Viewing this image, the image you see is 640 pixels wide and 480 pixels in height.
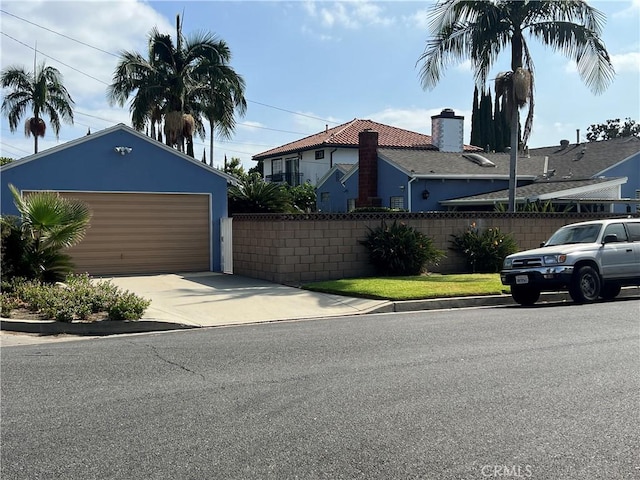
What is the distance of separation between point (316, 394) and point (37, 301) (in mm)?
7116

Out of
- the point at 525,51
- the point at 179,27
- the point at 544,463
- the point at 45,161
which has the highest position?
the point at 179,27

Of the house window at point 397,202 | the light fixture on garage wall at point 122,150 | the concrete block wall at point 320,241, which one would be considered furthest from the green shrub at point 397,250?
the house window at point 397,202

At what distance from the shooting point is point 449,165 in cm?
2930

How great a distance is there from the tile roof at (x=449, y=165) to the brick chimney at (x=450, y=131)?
4632 mm

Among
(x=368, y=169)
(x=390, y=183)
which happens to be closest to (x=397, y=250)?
(x=390, y=183)

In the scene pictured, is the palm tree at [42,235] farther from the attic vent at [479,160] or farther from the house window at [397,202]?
the attic vent at [479,160]

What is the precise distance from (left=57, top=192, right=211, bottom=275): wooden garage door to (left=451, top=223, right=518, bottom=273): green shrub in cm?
746

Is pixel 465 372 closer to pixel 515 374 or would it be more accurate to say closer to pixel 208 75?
pixel 515 374

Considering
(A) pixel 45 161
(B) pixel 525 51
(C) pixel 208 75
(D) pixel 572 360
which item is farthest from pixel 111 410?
(C) pixel 208 75

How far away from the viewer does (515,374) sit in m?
6.88

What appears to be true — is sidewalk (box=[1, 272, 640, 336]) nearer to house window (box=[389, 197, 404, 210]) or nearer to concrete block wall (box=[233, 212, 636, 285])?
concrete block wall (box=[233, 212, 636, 285])

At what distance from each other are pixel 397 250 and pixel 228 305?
5514 mm

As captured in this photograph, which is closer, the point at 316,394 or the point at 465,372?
the point at 316,394

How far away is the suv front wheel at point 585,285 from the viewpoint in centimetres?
1305
